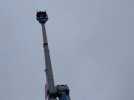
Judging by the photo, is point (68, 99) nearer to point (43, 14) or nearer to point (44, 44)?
point (44, 44)

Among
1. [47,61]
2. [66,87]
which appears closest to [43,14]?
[47,61]

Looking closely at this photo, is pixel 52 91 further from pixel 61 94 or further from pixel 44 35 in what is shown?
pixel 44 35

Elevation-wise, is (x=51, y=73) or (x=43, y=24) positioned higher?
(x=43, y=24)

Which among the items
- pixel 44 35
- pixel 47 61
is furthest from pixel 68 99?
pixel 44 35

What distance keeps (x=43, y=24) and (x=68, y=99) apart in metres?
32.5

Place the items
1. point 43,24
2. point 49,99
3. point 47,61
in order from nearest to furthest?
point 49,99, point 47,61, point 43,24

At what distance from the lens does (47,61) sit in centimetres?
15350

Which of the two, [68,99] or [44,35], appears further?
[44,35]

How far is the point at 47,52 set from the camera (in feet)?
504

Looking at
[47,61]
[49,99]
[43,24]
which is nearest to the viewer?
[49,99]

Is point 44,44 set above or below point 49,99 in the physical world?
above

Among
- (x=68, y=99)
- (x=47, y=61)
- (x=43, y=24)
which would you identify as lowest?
(x=68, y=99)

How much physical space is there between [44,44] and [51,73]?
1129 centimetres

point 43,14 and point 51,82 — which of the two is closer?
point 51,82
